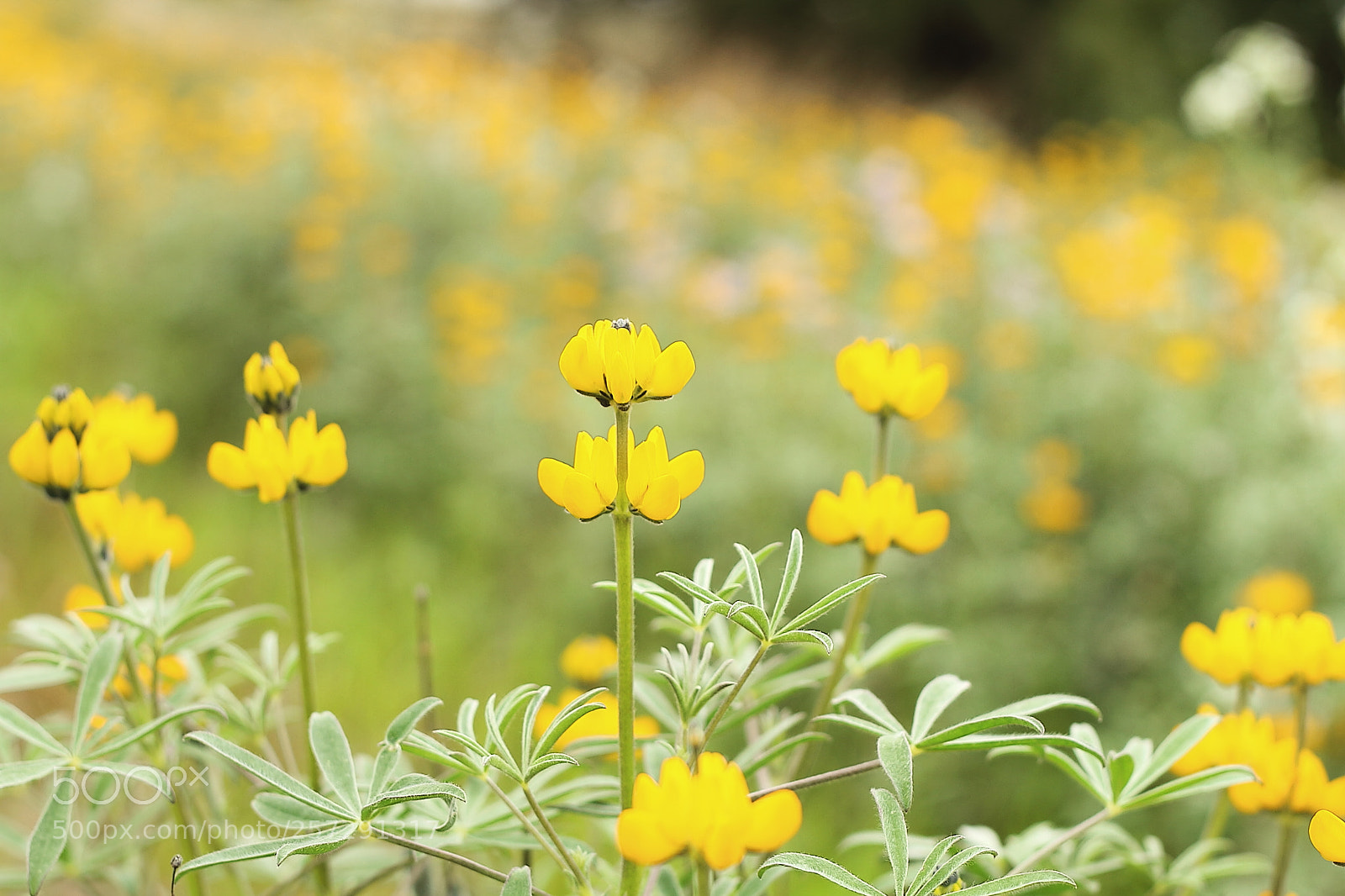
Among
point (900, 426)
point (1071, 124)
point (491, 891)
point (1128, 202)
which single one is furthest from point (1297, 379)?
point (1071, 124)

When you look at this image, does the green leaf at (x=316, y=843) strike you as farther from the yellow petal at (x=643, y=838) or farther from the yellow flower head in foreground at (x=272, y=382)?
the yellow flower head in foreground at (x=272, y=382)

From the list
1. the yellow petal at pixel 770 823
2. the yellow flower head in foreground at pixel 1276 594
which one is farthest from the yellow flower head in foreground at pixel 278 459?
the yellow flower head in foreground at pixel 1276 594

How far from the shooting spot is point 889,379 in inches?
27.8

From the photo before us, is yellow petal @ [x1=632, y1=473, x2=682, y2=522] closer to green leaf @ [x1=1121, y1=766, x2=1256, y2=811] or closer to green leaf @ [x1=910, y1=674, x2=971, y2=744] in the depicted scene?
green leaf @ [x1=910, y1=674, x2=971, y2=744]

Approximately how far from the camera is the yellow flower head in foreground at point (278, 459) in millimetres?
606

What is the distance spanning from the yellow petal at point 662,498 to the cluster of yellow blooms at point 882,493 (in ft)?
0.54

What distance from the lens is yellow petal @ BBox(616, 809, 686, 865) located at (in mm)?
417

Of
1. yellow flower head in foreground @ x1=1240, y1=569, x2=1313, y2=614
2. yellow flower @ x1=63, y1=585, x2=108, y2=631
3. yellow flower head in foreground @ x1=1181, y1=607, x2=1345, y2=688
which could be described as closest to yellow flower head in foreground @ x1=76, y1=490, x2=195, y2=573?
yellow flower @ x1=63, y1=585, x2=108, y2=631

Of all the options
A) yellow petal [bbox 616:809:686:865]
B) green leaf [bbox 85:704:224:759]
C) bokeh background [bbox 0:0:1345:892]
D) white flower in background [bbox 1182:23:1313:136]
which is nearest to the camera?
yellow petal [bbox 616:809:686:865]

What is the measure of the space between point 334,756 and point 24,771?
170 mm

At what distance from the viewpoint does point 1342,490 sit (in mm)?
1918

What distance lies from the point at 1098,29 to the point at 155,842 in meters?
8.06

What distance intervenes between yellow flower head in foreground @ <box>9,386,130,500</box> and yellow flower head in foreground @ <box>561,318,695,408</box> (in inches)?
13.1

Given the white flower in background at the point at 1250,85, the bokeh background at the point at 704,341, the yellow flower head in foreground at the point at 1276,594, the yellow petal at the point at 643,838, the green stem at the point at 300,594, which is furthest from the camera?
the white flower in background at the point at 1250,85
